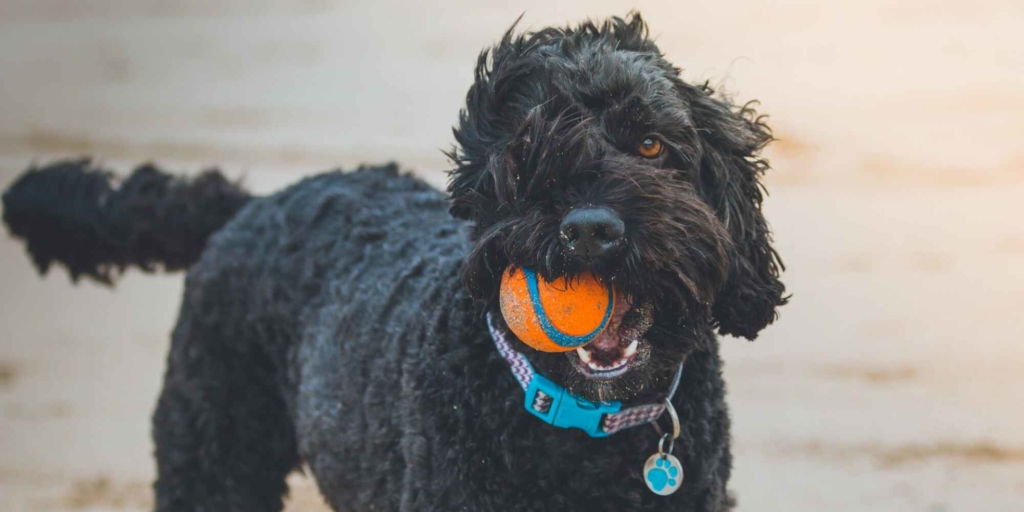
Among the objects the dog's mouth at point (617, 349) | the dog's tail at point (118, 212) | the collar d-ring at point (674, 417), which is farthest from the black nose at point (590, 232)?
the dog's tail at point (118, 212)

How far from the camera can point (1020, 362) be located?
22.2 ft

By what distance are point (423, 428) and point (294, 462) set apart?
1387 millimetres

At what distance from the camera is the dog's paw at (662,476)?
10.2ft

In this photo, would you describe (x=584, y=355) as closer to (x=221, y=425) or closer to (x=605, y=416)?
(x=605, y=416)

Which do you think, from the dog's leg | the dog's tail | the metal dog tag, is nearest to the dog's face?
the metal dog tag

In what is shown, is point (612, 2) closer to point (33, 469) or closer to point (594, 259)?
point (33, 469)

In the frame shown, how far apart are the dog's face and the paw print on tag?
22cm

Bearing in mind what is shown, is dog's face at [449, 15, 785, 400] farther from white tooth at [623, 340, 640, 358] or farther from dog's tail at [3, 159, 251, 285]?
dog's tail at [3, 159, 251, 285]

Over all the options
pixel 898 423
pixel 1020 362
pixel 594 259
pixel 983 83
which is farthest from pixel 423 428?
pixel 983 83

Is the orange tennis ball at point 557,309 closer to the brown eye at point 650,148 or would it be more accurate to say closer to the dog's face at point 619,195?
the dog's face at point 619,195

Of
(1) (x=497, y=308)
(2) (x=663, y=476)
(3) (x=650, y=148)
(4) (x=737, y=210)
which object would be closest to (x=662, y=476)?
(2) (x=663, y=476)

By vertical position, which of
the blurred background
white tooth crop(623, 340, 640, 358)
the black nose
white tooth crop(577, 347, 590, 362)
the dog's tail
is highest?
the blurred background

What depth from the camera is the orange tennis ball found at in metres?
2.75

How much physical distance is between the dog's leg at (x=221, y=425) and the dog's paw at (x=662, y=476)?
1.71m
